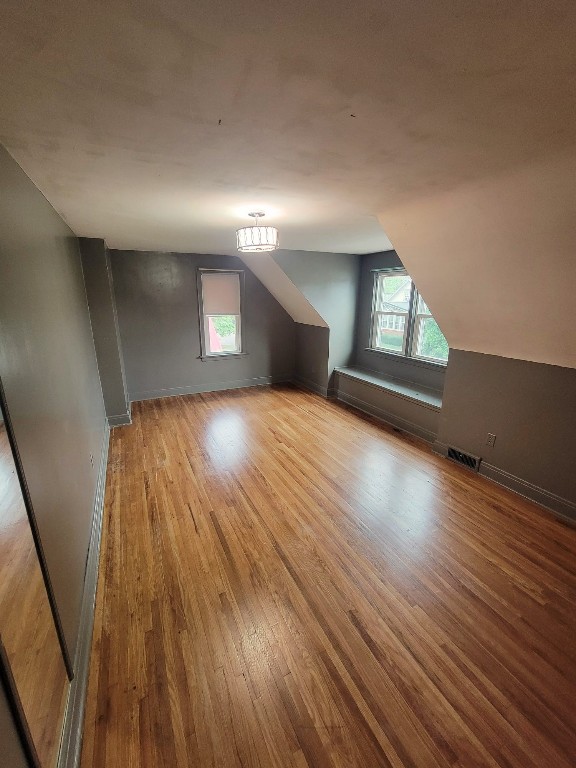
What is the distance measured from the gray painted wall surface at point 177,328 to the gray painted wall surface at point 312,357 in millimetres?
294

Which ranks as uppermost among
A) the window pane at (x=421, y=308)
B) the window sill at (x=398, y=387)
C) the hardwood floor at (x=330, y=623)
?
the window pane at (x=421, y=308)

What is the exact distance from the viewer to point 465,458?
323cm

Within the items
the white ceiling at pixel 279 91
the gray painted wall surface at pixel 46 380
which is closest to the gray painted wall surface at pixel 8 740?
the gray painted wall surface at pixel 46 380

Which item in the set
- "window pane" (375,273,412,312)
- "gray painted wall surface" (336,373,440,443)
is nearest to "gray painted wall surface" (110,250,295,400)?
"gray painted wall surface" (336,373,440,443)

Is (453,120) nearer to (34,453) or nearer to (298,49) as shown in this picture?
(298,49)

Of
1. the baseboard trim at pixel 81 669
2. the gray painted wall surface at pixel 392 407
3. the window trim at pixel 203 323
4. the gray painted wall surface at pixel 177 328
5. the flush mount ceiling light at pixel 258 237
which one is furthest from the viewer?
the window trim at pixel 203 323

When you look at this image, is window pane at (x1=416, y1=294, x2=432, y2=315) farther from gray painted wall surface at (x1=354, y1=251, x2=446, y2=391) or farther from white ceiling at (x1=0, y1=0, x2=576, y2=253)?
white ceiling at (x1=0, y1=0, x2=576, y2=253)

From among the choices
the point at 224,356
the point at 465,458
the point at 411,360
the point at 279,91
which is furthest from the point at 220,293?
the point at 279,91

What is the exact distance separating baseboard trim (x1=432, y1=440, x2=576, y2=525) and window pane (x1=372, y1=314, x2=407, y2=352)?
2.04 meters

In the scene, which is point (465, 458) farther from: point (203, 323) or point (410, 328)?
point (203, 323)

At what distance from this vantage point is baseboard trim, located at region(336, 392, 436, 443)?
3801 millimetres

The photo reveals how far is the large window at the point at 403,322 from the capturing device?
4133 millimetres

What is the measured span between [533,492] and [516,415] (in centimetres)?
65

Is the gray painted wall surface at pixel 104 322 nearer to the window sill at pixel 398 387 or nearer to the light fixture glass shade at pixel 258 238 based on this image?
the light fixture glass shade at pixel 258 238
